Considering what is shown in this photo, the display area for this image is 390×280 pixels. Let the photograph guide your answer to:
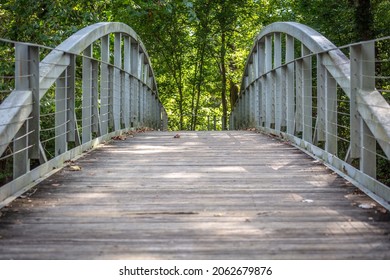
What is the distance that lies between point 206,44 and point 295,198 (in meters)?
17.8

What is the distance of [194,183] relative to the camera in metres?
5.02

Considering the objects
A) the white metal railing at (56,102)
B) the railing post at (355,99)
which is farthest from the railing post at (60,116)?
the railing post at (355,99)

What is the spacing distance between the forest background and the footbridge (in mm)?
2511

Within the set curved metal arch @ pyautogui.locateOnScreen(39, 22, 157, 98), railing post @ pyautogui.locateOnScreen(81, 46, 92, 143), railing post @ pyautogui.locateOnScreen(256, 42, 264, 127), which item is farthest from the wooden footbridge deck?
railing post @ pyautogui.locateOnScreen(256, 42, 264, 127)

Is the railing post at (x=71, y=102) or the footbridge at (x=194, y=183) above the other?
the railing post at (x=71, y=102)

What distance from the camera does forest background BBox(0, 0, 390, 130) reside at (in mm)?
10312

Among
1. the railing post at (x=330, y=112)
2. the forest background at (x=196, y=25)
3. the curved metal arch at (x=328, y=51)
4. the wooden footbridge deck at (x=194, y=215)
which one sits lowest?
the wooden footbridge deck at (x=194, y=215)

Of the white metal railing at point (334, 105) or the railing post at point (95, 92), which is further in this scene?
the railing post at point (95, 92)

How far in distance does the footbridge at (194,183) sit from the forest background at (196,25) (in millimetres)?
2511

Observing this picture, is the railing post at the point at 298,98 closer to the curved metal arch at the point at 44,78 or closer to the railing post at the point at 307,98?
the railing post at the point at 307,98

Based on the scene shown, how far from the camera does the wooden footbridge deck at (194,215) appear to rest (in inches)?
122

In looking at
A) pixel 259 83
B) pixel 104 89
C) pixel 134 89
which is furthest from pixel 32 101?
pixel 259 83

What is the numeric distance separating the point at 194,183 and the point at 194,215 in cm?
117

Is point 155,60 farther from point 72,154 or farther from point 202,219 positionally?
point 202,219
